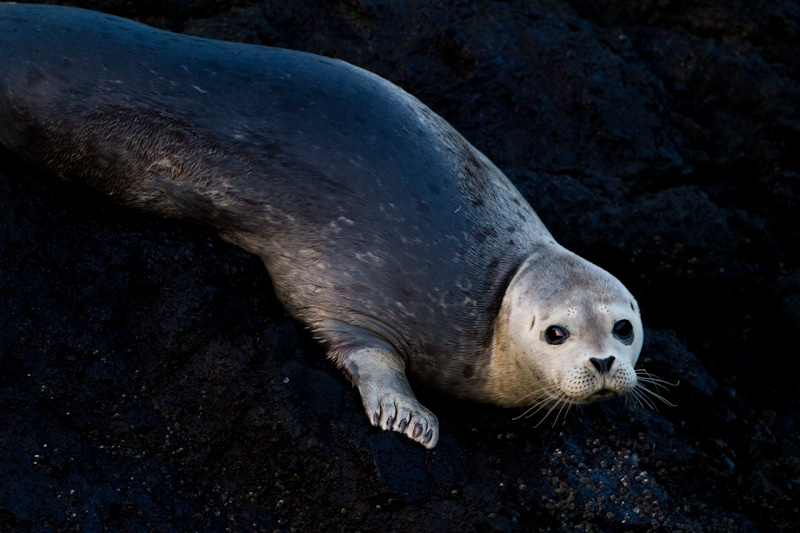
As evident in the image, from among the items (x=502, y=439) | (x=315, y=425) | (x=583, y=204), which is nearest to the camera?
(x=315, y=425)

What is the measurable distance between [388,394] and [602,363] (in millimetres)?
1004

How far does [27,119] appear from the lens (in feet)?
15.8

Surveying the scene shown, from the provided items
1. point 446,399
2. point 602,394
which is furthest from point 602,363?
point 446,399

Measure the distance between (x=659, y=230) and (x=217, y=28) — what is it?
317 centimetres

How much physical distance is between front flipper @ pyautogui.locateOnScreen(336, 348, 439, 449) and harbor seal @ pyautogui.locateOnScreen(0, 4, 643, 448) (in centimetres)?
3

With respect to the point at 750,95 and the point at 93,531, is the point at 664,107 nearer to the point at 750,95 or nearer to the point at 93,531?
the point at 750,95

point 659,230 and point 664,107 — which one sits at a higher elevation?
point 664,107

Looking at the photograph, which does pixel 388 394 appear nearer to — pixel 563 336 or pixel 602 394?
pixel 563 336

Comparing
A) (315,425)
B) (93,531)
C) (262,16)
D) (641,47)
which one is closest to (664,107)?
(641,47)

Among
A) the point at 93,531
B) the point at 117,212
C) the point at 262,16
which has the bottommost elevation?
the point at 93,531

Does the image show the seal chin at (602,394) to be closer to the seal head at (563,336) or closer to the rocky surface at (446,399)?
the seal head at (563,336)

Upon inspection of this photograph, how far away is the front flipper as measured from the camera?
14.2 feet

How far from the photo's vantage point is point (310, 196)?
4789 mm

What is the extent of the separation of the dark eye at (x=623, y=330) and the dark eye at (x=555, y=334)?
0.25m
